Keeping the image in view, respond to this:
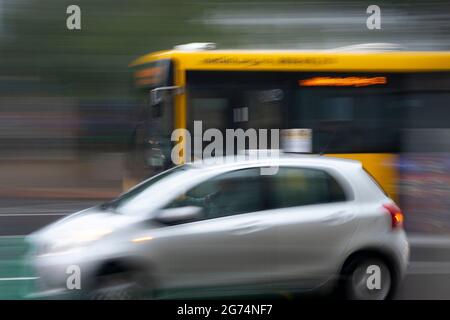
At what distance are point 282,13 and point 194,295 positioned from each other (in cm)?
1385

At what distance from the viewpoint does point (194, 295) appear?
6.20 meters

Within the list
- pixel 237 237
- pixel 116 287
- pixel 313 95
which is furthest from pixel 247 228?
pixel 313 95

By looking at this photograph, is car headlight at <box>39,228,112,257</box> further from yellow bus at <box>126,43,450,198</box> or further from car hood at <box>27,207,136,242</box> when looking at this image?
yellow bus at <box>126,43,450,198</box>

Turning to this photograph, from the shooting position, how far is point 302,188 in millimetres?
6668

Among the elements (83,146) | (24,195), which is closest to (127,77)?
(83,146)

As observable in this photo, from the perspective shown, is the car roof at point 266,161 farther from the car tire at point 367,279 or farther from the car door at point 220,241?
the car tire at point 367,279

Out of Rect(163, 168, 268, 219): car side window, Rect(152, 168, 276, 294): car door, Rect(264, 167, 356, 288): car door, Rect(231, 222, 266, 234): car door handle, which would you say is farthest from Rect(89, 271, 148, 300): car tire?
Rect(264, 167, 356, 288): car door

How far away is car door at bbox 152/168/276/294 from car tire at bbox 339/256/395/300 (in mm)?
780

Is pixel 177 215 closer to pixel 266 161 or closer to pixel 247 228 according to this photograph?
pixel 247 228

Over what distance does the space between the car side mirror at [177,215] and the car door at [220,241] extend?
0.05 m

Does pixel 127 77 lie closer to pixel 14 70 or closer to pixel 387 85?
pixel 14 70

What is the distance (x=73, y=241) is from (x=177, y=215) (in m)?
0.94

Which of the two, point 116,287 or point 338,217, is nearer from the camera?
point 116,287

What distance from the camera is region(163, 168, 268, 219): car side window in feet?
20.8
